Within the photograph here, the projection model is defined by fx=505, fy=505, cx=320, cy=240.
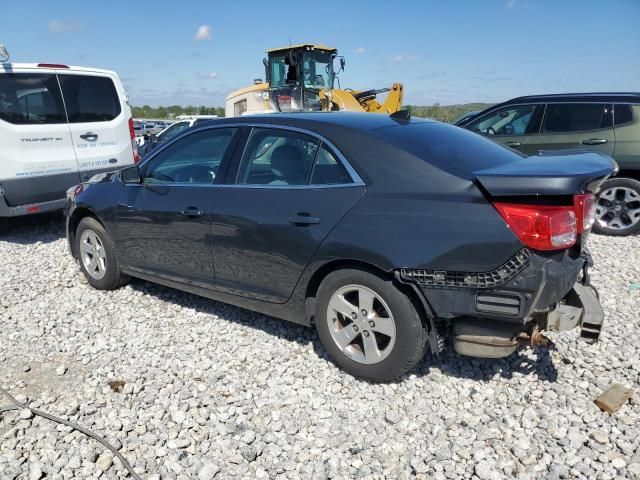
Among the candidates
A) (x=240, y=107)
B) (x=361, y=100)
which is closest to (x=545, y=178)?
(x=361, y=100)

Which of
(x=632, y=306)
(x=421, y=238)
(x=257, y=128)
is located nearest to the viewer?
(x=421, y=238)

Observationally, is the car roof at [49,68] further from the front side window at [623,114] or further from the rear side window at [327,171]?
the front side window at [623,114]

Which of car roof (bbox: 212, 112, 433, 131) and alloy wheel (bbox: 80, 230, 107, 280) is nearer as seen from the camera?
car roof (bbox: 212, 112, 433, 131)

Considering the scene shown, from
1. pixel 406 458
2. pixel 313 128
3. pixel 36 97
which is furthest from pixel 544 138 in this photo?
pixel 36 97

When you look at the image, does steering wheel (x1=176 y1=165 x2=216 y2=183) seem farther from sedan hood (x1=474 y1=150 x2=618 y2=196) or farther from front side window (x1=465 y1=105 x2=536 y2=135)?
front side window (x1=465 y1=105 x2=536 y2=135)

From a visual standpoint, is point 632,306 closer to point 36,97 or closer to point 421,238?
point 421,238

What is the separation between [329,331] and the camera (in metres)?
3.33

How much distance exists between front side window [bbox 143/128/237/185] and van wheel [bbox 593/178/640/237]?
537cm

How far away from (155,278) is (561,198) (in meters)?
3.27

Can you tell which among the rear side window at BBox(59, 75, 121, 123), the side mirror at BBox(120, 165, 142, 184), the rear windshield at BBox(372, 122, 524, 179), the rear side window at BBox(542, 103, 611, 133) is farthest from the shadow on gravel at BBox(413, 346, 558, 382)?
the rear side window at BBox(59, 75, 121, 123)

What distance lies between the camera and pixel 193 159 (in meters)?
4.18

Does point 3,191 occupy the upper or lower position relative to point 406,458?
upper

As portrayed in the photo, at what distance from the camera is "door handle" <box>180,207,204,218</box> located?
3.82 m

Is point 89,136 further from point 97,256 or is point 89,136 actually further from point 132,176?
point 132,176
